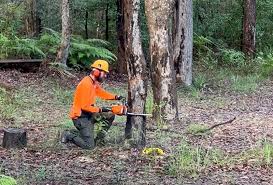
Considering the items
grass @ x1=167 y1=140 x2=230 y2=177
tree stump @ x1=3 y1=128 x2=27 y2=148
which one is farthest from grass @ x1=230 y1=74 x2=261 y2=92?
tree stump @ x1=3 y1=128 x2=27 y2=148

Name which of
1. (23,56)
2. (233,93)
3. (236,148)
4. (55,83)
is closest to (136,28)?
(236,148)

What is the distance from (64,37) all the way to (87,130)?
24.7 feet

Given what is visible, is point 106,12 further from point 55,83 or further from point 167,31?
point 167,31

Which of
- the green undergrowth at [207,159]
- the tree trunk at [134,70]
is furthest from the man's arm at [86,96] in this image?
the green undergrowth at [207,159]

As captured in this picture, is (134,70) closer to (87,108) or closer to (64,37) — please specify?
(87,108)

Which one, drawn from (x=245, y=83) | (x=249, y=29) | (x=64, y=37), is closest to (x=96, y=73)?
(x=64, y=37)

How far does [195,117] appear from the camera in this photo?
12578mm

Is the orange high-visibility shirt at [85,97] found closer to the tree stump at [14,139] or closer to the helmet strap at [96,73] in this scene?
the helmet strap at [96,73]

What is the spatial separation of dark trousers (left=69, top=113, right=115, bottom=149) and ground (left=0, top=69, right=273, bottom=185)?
163mm

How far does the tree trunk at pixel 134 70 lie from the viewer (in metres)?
9.44

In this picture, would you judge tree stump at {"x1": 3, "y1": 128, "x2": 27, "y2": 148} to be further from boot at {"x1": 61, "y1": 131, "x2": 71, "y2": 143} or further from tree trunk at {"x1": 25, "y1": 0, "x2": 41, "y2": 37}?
tree trunk at {"x1": 25, "y1": 0, "x2": 41, "y2": 37}

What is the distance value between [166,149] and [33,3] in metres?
14.0

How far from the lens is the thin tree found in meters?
16.1

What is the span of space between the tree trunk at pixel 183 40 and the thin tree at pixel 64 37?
3.44m
